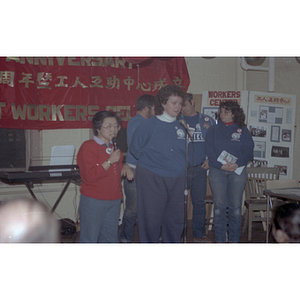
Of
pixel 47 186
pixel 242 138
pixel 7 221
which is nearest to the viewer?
pixel 7 221

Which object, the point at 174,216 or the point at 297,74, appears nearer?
the point at 174,216

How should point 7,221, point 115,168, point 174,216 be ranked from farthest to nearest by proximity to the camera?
point 7,221, point 174,216, point 115,168

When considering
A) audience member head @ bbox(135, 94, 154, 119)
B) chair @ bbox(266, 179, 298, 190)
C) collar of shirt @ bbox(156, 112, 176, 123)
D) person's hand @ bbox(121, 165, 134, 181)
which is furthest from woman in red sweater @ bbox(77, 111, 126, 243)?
chair @ bbox(266, 179, 298, 190)

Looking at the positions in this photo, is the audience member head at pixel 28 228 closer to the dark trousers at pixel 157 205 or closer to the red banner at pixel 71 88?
the dark trousers at pixel 157 205

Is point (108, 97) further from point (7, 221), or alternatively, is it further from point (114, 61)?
point (7, 221)

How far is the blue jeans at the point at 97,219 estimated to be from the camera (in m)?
2.39

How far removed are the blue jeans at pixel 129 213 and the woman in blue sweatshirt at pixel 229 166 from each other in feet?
2.49

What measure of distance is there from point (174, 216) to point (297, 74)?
224 centimetres

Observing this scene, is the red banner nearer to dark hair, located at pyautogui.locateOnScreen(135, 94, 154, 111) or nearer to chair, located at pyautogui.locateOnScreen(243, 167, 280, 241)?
dark hair, located at pyautogui.locateOnScreen(135, 94, 154, 111)

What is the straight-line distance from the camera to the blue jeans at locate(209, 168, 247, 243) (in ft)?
10.3

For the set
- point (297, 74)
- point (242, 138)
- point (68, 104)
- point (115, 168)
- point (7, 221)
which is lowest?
point (7, 221)

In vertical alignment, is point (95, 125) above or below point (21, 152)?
above

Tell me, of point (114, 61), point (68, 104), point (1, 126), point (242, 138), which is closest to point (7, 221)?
point (1, 126)

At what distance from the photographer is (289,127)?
408cm
